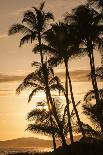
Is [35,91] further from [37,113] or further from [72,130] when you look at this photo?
[72,130]

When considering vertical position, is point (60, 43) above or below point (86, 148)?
above

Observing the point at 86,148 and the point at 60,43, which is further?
the point at 60,43

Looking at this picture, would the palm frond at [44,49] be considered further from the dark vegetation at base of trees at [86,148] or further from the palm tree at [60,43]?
the dark vegetation at base of trees at [86,148]

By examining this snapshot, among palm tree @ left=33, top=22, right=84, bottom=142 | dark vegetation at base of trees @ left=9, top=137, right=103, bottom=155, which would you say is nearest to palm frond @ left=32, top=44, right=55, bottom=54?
palm tree @ left=33, top=22, right=84, bottom=142

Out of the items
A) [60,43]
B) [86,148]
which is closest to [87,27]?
[60,43]

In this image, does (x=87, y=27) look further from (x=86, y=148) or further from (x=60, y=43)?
(x=86, y=148)

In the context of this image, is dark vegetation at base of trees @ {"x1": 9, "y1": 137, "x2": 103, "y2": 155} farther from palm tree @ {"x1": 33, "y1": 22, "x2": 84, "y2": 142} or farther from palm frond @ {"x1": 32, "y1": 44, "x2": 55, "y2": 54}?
palm frond @ {"x1": 32, "y1": 44, "x2": 55, "y2": 54}

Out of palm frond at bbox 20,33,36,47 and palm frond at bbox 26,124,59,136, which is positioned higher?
palm frond at bbox 20,33,36,47

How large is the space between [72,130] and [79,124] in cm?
275

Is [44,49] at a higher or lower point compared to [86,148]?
higher

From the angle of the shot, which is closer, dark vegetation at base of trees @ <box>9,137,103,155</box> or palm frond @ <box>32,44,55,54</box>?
dark vegetation at base of trees @ <box>9,137,103,155</box>

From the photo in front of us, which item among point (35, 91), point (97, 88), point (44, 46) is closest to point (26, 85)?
point (35, 91)

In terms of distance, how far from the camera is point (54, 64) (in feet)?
145

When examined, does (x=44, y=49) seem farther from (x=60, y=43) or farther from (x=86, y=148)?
(x=86, y=148)
